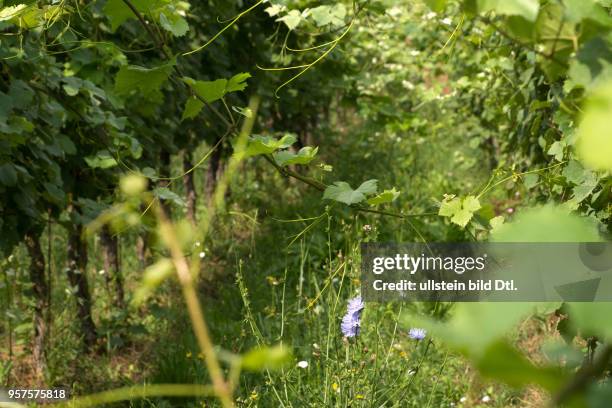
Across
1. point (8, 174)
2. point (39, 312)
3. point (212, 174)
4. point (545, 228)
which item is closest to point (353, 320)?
point (8, 174)

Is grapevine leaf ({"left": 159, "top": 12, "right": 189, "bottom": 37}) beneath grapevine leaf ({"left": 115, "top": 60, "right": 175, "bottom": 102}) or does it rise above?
above

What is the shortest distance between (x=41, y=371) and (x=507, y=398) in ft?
6.11

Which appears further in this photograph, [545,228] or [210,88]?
[210,88]

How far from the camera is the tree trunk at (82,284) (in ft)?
10.9

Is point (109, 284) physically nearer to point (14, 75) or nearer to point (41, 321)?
point (41, 321)

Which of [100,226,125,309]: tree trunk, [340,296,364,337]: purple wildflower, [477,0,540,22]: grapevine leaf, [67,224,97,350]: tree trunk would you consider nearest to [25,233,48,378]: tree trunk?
[67,224,97,350]: tree trunk

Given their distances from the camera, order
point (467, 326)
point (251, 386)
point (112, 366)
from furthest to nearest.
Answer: point (112, 366)
point (251, 386)
point (467, 326)

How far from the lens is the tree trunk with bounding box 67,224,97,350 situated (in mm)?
3332

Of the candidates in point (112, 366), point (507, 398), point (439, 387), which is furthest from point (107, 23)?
point (507, 398)

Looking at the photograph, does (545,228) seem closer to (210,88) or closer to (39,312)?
(210,88)

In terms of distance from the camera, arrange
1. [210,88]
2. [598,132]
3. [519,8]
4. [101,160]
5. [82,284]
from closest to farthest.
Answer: [598,132] < [519,8] < [210,88] < [101,160] < [82,284]

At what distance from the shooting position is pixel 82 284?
3367 mm

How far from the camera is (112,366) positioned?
3361mm

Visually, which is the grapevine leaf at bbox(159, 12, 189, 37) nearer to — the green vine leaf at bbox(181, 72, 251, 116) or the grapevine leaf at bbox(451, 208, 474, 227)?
the green vine leaf at bbox(181, 72, 251, 116)
